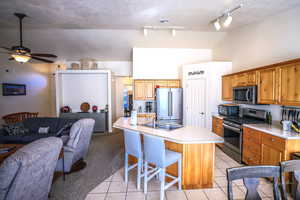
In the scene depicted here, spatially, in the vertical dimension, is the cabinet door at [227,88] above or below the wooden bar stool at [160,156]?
above

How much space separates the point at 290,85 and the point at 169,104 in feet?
9.68

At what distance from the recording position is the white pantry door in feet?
14.2

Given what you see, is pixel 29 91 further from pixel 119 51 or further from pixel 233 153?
pixel 233 153

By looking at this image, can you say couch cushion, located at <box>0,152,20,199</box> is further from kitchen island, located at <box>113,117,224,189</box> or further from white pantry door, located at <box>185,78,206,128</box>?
white pantry door, located at <box>185,78,206,128</box>

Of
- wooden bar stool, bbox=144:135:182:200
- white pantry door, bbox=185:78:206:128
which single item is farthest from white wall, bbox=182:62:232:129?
wooden bar stool, bbox=144:135:182:200

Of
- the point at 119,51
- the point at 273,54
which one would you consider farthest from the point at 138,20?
the point at 273,54

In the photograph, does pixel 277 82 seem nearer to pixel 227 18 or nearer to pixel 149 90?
pixel 227 18

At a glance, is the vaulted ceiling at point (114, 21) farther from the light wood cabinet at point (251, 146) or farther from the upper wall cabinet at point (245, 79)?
the light wood cabinet at point (251, 146)

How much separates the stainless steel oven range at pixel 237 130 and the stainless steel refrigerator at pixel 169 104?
61.8 inches

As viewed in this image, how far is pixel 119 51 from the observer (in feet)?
18.1

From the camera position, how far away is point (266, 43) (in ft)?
10.5

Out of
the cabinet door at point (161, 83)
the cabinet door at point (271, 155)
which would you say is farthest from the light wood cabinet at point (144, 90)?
the cabinet door at point (271, 155)

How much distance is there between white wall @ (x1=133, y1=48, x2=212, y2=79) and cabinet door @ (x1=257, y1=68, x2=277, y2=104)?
261 centimetres

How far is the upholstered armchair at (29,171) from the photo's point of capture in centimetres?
120
